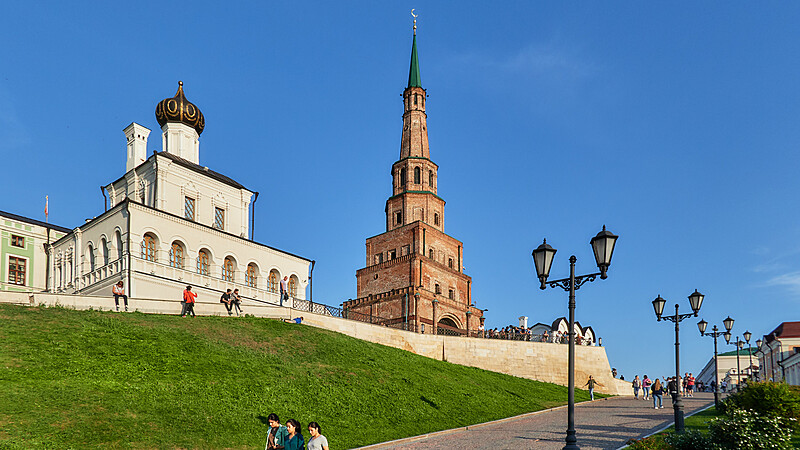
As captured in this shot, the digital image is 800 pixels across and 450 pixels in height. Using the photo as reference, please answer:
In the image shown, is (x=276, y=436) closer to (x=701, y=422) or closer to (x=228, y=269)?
(x=701, y=422)

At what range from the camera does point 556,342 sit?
157ft

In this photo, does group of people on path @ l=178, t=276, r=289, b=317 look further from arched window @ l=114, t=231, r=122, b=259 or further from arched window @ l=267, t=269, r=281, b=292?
arched window @ l=267, t=269, r=281, b=292

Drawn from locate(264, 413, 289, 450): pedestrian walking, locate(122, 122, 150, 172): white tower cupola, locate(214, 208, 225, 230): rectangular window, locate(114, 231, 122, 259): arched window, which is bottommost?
locate(264, 413, 289, 450): pedestrian walking

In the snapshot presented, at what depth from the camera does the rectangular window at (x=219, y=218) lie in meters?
41.0

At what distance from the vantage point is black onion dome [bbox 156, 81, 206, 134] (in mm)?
42688

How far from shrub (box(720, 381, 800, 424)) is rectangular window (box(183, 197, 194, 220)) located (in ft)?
101

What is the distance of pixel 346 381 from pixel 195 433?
8.21 metres

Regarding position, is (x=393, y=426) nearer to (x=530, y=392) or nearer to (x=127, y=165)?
(x=530, y=392)

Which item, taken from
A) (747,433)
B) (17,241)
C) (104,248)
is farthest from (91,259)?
(747,433)

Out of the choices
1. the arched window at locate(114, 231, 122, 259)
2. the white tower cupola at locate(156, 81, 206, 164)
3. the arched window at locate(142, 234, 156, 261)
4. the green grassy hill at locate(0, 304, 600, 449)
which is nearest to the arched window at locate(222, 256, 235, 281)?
the arched window at locate(142, 234, 156, 261)

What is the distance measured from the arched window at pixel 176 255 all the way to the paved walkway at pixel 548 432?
2045 centimetres

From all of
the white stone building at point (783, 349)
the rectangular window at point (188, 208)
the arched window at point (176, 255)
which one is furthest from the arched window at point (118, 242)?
the white stone building at point (783, 349)

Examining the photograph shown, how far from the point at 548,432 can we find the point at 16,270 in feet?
111

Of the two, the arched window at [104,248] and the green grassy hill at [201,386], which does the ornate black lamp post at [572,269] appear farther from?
the arched window at [104,248]
